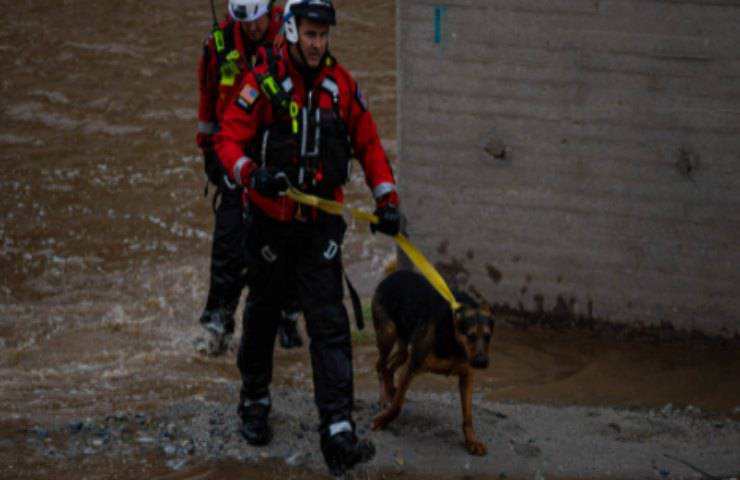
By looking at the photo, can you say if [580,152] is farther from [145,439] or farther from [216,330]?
[145,439]

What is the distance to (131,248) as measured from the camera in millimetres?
11906

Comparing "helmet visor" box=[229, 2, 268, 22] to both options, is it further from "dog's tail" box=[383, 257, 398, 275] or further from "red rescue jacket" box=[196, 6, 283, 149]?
"dog's tail" box=[383, 257, 398, 275]

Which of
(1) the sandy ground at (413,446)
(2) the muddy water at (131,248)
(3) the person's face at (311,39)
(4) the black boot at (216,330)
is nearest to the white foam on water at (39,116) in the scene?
(2) the muddy water at (131,248)

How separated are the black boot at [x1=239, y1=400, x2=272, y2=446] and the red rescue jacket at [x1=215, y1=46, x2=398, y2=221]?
1135 millimetres

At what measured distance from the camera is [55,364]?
8.91 m

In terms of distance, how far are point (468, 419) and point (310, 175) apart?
155 centimetres

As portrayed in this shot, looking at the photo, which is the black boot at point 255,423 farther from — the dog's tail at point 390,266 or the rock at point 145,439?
the dog's tail at point 390,266

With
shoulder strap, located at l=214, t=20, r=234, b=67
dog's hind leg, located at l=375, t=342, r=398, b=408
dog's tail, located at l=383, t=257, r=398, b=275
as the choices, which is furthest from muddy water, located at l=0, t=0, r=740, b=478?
shoulder strap, located at l=214, t=20, r=234, b=67

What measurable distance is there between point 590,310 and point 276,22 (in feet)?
9.67

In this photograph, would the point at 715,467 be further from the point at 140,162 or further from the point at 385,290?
the point at 140,162

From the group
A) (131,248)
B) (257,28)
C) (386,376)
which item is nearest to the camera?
(386,376)

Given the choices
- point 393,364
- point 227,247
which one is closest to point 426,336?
point 393,364

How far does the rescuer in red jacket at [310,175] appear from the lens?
251 inches

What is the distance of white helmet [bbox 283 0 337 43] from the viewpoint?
630 centimetres
